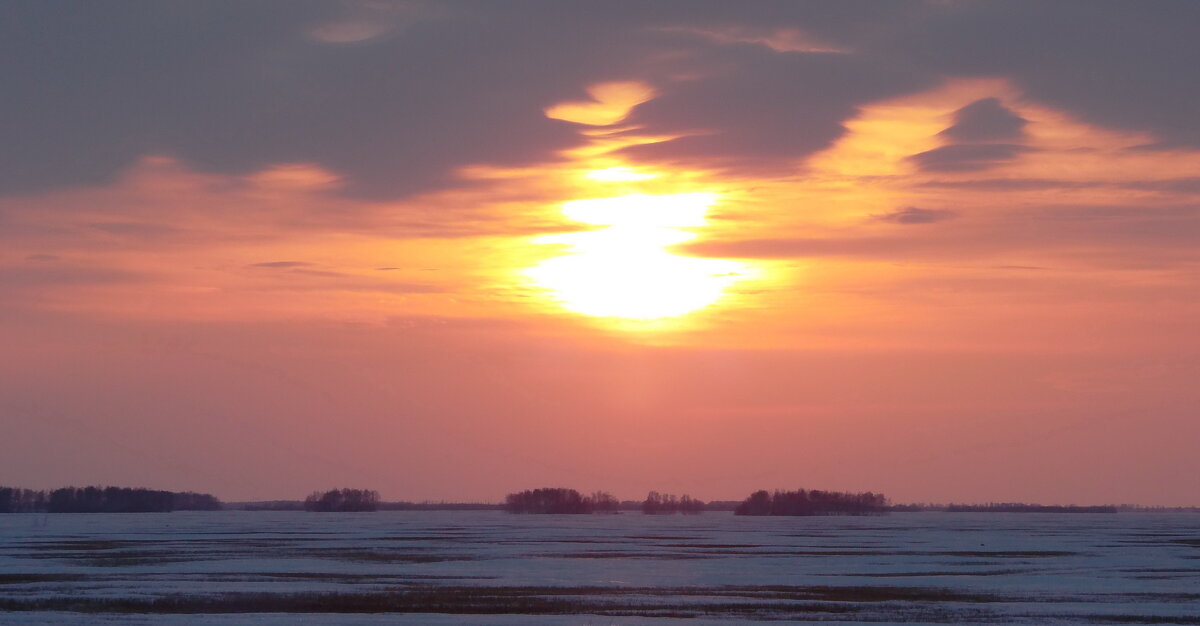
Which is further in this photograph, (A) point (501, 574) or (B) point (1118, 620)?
(A) point (501, 574)

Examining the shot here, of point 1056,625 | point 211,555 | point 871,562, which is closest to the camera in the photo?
point 1056,625

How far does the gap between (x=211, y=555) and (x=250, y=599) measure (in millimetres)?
26531

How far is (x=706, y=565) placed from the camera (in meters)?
56.7

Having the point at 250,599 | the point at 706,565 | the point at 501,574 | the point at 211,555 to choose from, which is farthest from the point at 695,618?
the point at 211,555

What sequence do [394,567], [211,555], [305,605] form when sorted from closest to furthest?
[305,605]
[394,567]
[211,555]

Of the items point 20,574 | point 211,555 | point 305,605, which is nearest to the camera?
point 305,605

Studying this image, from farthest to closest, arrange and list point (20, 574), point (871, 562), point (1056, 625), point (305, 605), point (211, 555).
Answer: point (211, 555), point (871, 562), point (20, 574), point (305, 605), point (1056, 625)

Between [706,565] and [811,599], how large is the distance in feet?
52.2

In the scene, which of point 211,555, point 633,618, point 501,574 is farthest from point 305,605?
point 211,555

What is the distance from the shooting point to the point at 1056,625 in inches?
1336

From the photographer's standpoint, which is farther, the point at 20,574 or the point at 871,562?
the point at 871,562

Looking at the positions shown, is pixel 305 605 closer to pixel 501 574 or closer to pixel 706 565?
pixel 501 574

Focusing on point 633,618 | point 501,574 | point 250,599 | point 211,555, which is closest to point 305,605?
point 250,599

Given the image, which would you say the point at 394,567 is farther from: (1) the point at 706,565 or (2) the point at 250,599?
(2) the point at 250,599
